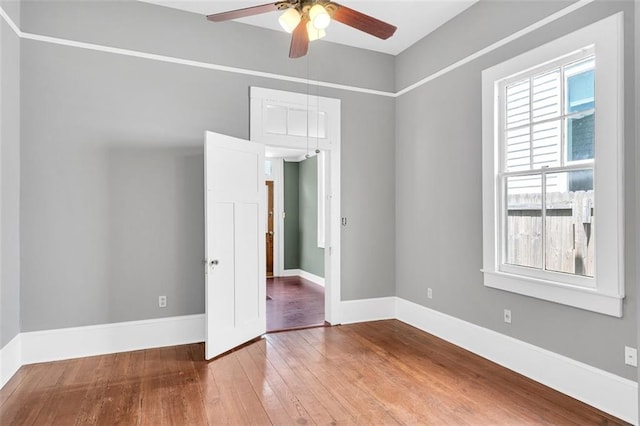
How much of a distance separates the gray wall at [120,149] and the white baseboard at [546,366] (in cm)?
269

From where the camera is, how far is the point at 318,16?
222 centimetres

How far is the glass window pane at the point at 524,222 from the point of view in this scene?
3.18m

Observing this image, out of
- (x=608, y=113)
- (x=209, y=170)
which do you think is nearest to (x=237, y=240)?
(x=209, y=170)

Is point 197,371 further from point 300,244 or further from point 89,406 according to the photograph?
point 300,244

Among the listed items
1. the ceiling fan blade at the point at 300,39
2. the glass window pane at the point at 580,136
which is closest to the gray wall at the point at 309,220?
the ceiling fan blade at the point at 300,39

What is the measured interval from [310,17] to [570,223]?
95.1 inches

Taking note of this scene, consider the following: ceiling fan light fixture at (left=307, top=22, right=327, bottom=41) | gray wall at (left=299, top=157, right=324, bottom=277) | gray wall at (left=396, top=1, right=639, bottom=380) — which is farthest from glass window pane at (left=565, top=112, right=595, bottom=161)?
gray wall at (left=299, top=157, right=324, bottom=277)

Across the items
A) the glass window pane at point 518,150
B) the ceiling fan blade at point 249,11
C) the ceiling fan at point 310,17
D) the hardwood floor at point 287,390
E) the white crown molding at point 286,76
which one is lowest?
the hardwood floor at point 287,390

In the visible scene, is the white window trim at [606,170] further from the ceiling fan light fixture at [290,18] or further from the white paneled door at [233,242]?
the white paneled door at [233,242]

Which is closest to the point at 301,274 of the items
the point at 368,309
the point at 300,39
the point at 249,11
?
the point at 368,309

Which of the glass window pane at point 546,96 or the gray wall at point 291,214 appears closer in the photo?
the glass window pane at point 546,96

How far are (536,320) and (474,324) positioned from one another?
27.6 inches

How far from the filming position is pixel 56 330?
345cm

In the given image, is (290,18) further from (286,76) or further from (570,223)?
(570,223)
